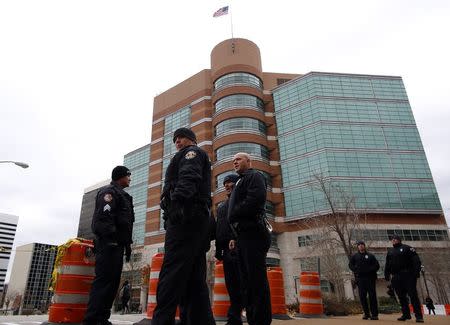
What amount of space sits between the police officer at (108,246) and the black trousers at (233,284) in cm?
171

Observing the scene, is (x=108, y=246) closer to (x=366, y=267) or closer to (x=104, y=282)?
(x=104, y=282)

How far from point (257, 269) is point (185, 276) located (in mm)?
1191

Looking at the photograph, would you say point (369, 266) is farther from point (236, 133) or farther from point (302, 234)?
point (236, 133)

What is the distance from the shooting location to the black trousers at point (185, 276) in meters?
3.14

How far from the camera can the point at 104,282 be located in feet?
14.4

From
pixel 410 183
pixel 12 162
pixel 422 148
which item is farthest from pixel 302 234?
pixel 12 162

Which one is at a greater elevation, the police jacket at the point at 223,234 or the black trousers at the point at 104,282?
the police jacket at the point at 223,234

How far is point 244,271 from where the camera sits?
15.0 feet

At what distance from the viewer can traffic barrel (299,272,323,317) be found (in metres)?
9.32

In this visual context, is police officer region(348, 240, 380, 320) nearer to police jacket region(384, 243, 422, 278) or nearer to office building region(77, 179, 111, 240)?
police jacket region(384, 243, 422, 278)

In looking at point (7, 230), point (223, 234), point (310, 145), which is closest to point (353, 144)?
point (310, 145)

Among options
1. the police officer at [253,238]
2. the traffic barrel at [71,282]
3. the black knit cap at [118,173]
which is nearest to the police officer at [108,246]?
the black knit cap at [118,173]

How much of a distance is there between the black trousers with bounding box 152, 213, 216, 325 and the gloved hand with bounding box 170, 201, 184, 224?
0.20 feet

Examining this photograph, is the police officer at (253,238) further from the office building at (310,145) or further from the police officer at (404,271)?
the office building at (310,145)
